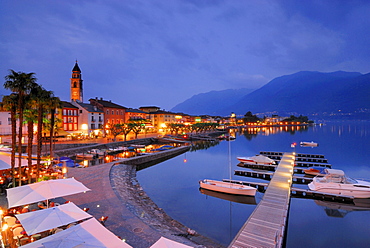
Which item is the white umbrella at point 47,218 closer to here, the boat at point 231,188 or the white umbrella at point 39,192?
the white umbrella at point 39,192

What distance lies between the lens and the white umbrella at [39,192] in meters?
11.3

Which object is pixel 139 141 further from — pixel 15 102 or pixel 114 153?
pixel 15 102

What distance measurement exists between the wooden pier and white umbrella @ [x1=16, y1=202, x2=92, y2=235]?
8308 mm

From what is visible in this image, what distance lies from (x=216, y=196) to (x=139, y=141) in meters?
46.4

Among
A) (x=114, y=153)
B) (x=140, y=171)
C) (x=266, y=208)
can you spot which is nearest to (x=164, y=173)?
(x=140, y=171)

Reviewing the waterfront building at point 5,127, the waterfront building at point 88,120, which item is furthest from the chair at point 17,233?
the waterfront building at point 88,120

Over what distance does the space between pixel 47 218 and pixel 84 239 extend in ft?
8.79

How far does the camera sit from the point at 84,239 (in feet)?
24.2

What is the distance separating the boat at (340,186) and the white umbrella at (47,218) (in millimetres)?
25177

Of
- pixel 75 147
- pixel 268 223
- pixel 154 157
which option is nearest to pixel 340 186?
pixel 268 223

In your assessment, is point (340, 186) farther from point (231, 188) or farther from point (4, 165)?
point (4, 165)

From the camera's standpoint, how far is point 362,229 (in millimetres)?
18578

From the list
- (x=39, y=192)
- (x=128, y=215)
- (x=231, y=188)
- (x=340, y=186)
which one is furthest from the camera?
(x=231, y=188)

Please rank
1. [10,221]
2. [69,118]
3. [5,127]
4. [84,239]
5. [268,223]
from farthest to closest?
1. [69,118]
2. [5,127]
3. [268,223]
4. [10,221]
5. [84,239]
